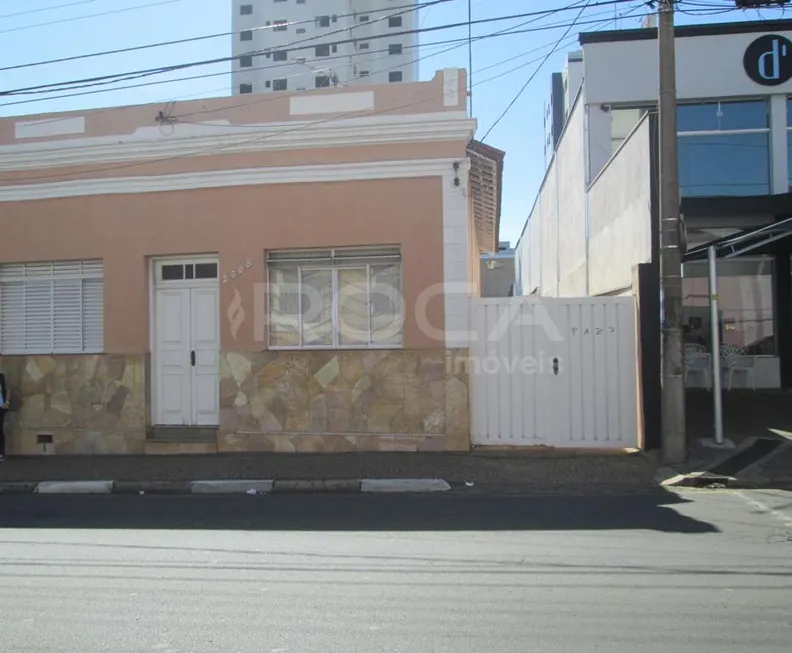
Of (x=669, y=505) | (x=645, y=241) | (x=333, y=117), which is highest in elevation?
(x=333, y=117)

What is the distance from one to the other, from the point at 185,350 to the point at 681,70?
1179 centimetres

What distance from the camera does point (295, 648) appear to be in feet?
13.0

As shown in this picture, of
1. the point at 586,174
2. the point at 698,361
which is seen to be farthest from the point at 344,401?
the point at 586,174

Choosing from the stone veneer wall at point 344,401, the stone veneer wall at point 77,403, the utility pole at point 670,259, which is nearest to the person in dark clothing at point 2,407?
the stone veneer wall at point 77,403

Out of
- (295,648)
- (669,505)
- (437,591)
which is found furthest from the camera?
(669,505)

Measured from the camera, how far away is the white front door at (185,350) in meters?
Answer: 11.2

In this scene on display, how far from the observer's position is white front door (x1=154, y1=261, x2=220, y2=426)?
11219 mm

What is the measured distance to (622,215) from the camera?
38.5 ft

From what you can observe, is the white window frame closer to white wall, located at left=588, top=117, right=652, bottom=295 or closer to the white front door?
the white front door

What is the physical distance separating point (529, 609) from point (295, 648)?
59.9 inches

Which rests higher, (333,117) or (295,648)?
(333,117)

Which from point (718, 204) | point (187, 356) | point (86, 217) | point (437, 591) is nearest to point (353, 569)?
point (437, 591)

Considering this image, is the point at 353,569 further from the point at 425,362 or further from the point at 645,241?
the point at 645,241

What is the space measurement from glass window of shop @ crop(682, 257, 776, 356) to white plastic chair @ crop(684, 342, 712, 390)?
1.38 ft
